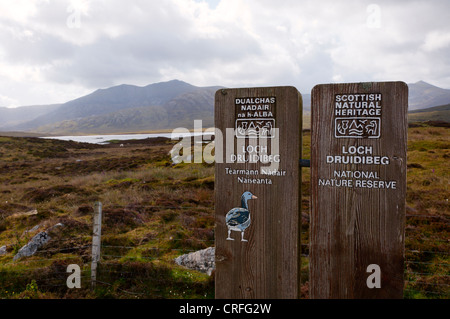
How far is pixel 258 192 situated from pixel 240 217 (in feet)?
1.03

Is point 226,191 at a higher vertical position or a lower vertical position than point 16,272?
higher

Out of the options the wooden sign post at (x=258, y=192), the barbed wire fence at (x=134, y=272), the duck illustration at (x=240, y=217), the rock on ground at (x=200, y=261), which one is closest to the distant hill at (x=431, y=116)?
the barbed wire fence at (x=134, y=272)

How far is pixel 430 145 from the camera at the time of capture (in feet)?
78.4

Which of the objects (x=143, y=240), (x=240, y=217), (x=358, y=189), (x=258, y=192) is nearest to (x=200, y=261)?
(x=143, y=240)

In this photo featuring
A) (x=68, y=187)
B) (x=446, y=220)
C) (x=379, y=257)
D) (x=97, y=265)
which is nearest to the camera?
(x=379, y=257)

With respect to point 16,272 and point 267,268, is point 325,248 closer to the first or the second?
point 267,268

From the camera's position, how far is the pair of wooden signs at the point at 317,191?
102 inches

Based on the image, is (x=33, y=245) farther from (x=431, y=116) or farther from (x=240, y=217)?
(x=431, y=116)

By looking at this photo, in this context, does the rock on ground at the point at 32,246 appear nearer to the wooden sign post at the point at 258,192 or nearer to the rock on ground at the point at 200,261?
the rock on ground at the point at 200,261

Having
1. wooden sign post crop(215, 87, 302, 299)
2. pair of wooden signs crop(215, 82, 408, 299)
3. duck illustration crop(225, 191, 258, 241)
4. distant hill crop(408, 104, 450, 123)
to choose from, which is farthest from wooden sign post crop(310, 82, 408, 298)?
distant hill crop(408, 104, 450, 123)

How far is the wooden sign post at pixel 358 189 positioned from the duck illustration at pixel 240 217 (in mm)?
640

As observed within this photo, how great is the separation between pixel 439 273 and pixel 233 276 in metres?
4.48

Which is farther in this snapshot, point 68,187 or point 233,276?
point 68,187
